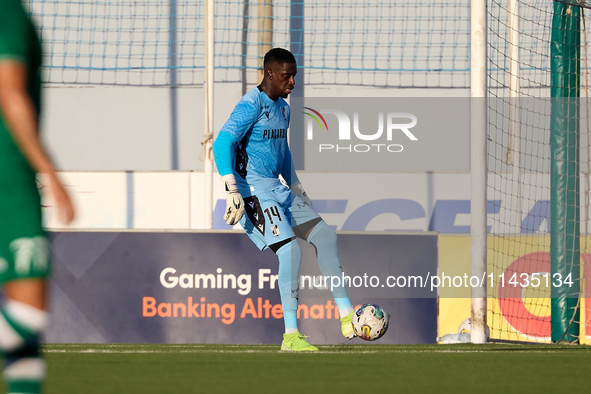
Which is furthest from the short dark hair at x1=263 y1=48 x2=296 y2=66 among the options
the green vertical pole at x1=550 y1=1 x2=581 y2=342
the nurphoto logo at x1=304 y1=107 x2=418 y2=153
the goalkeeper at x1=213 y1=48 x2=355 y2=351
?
the nurphoto logo at x1=304 y1=107 x2=418 y2=153

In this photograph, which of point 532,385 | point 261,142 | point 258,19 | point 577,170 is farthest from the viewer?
point 258,19

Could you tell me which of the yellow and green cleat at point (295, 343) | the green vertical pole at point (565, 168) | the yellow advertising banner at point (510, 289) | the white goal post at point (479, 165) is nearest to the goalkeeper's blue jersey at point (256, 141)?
the yellow and green cleat at point (295, 343)

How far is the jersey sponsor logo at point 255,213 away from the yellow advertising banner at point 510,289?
2437mm

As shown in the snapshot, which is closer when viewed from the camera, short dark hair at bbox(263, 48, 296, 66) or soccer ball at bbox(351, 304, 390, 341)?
soccer ball at bbox(351, 304, 390, 341)

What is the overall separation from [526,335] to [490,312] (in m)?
0.38

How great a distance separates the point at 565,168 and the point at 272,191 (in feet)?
9.28

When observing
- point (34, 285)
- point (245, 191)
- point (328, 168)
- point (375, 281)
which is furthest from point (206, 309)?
point (328, 168)

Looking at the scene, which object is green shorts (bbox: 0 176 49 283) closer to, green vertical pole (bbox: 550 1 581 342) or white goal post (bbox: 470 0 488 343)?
white goal post (bbox: 470 0 488 343)

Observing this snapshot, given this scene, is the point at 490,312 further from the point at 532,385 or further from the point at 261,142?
the point at 532,385

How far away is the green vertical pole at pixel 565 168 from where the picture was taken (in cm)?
718

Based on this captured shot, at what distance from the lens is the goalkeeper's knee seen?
7.67ft

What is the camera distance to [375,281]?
7457 millimetres

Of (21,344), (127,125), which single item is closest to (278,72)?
(21,344)

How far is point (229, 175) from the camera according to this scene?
557 cm
